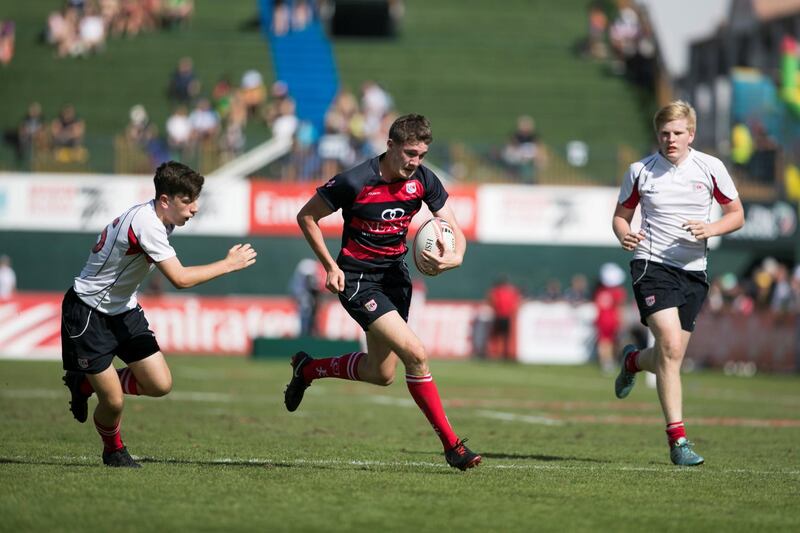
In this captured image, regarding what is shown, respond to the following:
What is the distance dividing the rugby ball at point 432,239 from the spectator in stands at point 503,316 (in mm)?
21503

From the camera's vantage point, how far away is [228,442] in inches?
412

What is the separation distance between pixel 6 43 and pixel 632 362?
28.7m

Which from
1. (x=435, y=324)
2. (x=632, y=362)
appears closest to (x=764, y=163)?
(x=435, y=324)

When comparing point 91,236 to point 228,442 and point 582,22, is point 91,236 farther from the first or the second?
point 228,442

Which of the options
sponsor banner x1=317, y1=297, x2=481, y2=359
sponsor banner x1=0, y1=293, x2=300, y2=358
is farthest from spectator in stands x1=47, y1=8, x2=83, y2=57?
sponsor banner x1=317, y1=297, x2=481, y2=359

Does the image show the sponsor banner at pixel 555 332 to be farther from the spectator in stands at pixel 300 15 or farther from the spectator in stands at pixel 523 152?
the spectator in stands at pixel 300 15

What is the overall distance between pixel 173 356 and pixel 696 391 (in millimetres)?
11515

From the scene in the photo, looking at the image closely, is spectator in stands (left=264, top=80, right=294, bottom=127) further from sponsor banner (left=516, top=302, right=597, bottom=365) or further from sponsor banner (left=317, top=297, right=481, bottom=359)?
sponsor banner (left=516, top=302, right=597, bottom=365)

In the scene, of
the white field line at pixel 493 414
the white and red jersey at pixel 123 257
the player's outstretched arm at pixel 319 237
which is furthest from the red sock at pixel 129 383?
the white field line at pixel 493 414

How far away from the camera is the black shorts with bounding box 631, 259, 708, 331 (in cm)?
962

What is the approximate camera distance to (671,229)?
9750 mm

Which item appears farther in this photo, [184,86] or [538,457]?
[184,86]

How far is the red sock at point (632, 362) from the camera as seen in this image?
10320 mm

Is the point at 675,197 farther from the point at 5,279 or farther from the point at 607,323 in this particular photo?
the point at 5,279
